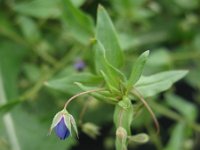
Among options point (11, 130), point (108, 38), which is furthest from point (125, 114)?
point (11, 130)

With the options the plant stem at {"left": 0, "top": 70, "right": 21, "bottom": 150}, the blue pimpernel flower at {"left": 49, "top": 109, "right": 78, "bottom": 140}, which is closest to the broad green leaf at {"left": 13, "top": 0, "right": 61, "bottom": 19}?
the plant stem at {"left": 0, "top": 70, "right": 21, "bottom": 150}

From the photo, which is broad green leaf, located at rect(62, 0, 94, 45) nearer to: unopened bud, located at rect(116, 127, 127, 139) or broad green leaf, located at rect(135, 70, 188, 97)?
broad green leaf, located at rect(135, 70, 188, 97)

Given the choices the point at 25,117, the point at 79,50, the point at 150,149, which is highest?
the point at 79,50

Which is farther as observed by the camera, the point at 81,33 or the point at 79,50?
the point at 79,50

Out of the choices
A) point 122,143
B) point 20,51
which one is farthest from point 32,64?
point 122,143

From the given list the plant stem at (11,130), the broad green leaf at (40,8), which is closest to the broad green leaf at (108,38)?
the broad green leaf at (40,8)

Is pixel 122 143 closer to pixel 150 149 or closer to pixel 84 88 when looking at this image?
pixel 84 88

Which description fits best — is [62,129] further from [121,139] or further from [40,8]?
[40,8]
